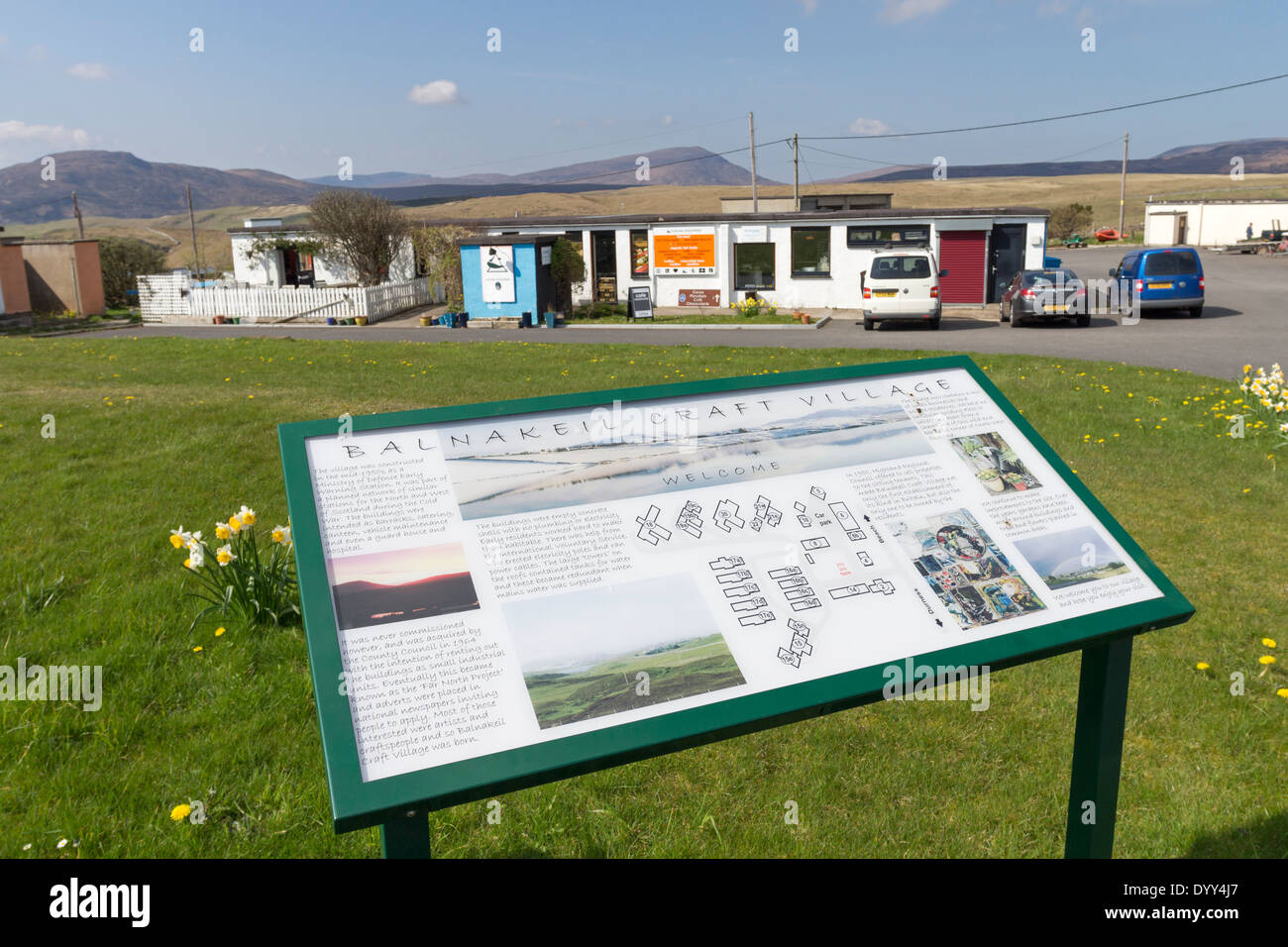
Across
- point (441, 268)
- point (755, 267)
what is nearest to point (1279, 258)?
point (755, 267)

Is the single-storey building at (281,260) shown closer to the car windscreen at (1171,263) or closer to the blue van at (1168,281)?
the blue van at (1168,281)

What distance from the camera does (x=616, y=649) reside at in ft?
7.61

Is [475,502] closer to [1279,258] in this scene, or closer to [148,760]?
[148,760]

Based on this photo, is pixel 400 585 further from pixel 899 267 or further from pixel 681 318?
pixel 681 318

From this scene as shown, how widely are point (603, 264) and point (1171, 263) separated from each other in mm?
17070

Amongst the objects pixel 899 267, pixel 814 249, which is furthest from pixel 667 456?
pixel 814 249

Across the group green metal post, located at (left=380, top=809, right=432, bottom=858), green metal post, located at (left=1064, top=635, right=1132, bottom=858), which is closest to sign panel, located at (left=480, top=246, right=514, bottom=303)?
green metal post, located at (left=1064, top=635, right=1132, bottom=858)

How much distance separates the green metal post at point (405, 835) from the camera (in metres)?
2.04

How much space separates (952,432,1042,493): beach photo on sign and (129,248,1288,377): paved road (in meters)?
12.8

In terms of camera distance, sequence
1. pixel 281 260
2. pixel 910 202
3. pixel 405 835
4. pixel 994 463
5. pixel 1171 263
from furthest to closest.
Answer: pixel 910 202
pixel 281 260
pixel 1171 263
pixel 994 463
pixel 405 835

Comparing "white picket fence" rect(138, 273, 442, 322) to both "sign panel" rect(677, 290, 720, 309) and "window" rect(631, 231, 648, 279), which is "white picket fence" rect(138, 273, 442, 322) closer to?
"window" rect(631, 231, 648, 279)

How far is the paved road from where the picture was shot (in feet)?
54.4
